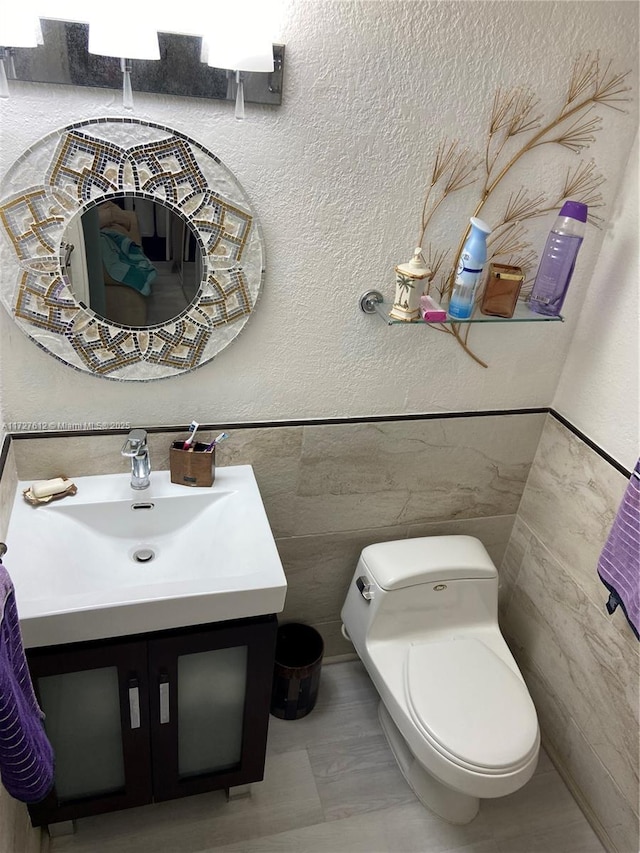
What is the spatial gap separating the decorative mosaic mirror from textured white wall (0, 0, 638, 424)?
0.13 ft

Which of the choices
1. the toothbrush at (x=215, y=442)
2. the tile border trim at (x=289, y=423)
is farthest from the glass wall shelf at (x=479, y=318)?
the toothbrush at (x=215, y=442)

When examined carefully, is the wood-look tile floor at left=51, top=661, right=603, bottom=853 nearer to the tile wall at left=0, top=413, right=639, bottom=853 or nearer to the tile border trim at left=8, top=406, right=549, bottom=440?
the tile wall at left=0, top=413, right=639, bottom=853

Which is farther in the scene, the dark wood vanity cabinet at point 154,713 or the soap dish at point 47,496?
the soap dish at point 47,496

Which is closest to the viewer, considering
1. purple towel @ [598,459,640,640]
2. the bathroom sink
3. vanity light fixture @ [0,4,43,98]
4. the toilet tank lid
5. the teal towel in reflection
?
vanity light fixture @ [0,4,43,98]

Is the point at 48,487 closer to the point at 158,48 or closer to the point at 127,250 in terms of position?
the point at 127,250

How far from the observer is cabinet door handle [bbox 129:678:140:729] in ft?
4.43

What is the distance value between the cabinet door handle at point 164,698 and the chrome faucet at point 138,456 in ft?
1.47

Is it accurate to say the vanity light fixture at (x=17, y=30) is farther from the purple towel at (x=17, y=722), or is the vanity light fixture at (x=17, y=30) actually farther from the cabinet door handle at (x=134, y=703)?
the cabinet door handle at (x=134, y=703)

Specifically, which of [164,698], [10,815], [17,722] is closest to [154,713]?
[164,698]

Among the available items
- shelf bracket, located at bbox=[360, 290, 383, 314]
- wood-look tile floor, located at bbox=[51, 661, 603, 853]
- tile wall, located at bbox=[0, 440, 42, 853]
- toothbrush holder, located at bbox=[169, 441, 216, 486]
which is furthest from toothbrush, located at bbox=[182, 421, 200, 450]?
wood-look tile floor, located at bbox=[51, 661, 603, 853]

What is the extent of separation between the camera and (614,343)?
160 centimetres

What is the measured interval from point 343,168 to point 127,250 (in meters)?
0.52

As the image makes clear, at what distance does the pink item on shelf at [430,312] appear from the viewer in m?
1.48

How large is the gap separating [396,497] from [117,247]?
1.08 m
